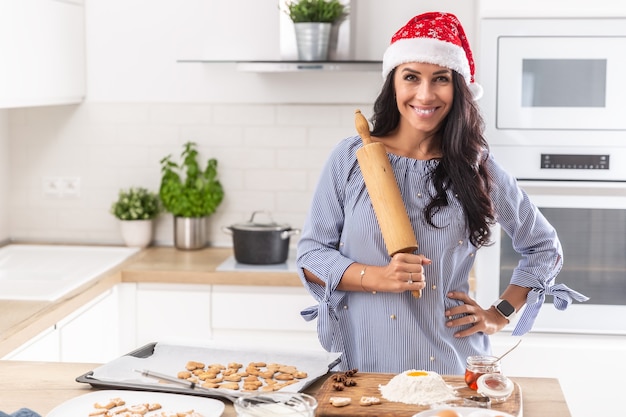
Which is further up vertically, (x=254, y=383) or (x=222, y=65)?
(x=222, y=65)

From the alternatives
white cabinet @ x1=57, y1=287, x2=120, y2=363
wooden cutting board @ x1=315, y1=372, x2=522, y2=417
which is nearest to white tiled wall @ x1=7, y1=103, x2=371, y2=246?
white cabinet @ x1=57, y1=287, x2=120, y2=363

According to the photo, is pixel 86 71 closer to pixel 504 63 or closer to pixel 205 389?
pixel 504 63

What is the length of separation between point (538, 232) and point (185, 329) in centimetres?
152

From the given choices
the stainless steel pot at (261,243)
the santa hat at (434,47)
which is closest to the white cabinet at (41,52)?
the stainless steel pot at (261,243)

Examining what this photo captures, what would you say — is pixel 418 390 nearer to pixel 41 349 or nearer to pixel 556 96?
pixel 41 349

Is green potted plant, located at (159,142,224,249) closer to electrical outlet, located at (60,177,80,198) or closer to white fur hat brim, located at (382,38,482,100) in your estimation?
electrical outlet, located at (60,177,80,198)

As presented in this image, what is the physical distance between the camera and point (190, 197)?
3859 mm

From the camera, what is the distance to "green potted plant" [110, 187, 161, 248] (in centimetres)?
390

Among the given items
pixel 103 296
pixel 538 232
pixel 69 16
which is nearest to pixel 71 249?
pixel 103 296

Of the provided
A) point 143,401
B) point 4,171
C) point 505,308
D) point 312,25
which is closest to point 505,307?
point 505,308

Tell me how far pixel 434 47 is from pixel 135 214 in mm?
1951

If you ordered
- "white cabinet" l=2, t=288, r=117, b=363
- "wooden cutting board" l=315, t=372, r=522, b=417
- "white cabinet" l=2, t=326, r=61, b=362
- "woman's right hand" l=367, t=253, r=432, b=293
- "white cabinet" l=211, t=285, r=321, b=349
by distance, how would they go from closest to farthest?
"wooden cutting board" l=315, t=372, r=522, b=417 < "woman's right hand" l=367, t=253, r=432, b=293 < "white cabinet" l=2, t=326, r=61, b=362 < "white cabinet" l=2, t=288, r=117, b=363 < "white cabinet" l=211, t=285, r=321, b=349

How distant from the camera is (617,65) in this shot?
3225 millimetres

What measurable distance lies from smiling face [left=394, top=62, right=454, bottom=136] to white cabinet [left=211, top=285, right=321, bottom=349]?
4.22 ft
